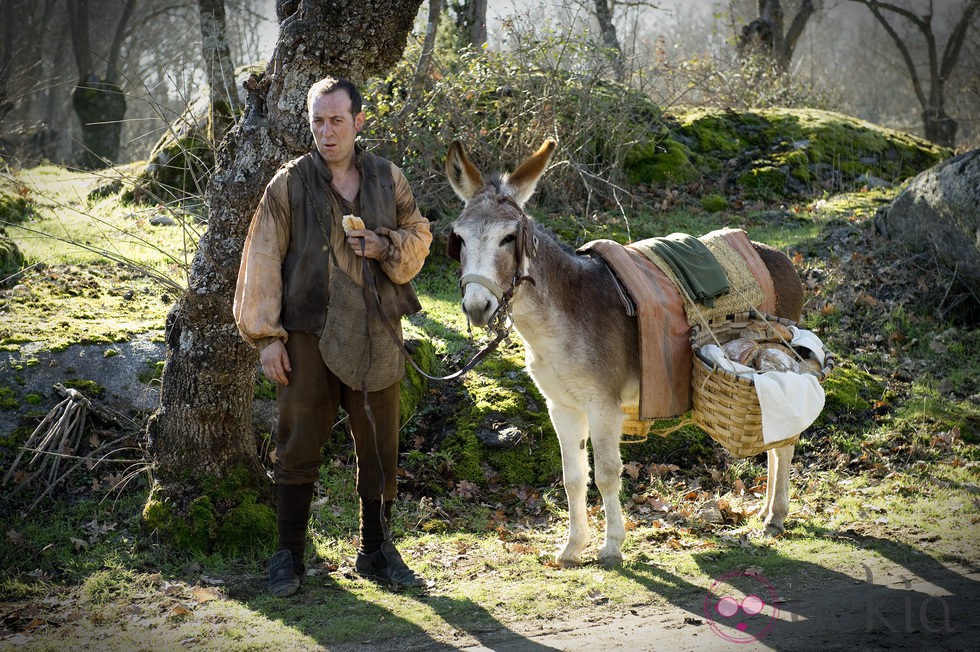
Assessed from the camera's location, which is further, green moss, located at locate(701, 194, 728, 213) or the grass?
green moss, located at locate(701, 194, 728, 213)

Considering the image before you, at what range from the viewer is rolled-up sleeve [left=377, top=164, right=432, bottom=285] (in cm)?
416

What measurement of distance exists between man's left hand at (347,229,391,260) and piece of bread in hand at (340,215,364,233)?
0.8 inches

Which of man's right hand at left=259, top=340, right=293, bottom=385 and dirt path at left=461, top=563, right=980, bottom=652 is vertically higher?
man's right hand at left=259, top=340, right=293, bottom=385

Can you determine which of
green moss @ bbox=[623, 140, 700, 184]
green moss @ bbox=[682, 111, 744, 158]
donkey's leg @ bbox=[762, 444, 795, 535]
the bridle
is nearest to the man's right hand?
the bridle

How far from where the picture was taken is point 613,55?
10.1 m

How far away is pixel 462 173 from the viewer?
4379 millimetres

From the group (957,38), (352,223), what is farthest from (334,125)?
(957,38)

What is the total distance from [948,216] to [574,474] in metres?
5.80

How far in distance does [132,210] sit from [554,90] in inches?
223

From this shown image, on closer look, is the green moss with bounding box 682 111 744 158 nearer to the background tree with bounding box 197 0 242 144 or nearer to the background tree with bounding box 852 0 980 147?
the background tree with bounding box 197 0 242 144

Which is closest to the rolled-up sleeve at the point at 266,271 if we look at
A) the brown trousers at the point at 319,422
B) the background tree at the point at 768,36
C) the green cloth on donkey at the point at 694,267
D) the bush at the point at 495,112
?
the brown trousers at the point at 319,422

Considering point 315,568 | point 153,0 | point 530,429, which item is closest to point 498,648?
point 315,568

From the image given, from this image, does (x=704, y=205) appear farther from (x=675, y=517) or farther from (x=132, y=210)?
(x=132, y=210)

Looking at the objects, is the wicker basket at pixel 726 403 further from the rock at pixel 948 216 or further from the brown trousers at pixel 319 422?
the rock at pixel 948 216
